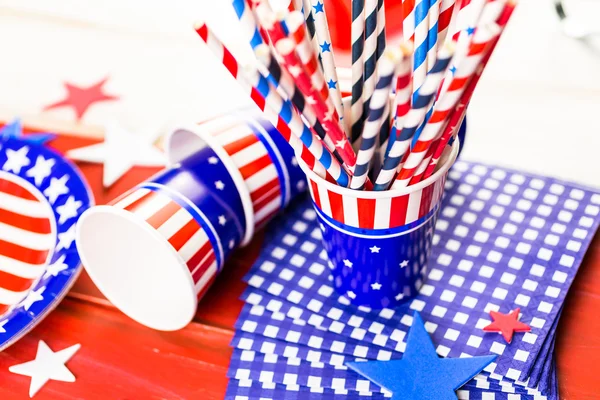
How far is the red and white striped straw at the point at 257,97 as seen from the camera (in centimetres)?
35

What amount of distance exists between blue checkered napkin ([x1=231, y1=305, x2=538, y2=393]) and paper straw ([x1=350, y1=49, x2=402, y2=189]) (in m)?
0.15

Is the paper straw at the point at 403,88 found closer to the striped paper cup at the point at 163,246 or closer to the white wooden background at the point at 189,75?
the striped paper cup at the point at 163,246

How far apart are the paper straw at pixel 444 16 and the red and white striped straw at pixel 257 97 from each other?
111 millimetres

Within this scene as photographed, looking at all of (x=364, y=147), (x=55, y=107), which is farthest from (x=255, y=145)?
(x=55, y=107)

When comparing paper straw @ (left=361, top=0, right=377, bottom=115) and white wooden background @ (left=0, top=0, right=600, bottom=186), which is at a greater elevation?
paper straw @ (left=361, top=0, right=377, bottom=115)

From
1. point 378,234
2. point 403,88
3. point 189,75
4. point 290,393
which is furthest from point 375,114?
point 189,75

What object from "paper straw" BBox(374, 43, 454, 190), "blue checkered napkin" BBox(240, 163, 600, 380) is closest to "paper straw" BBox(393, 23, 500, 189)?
"paper straw" BBox(374, 43, 454, 190)

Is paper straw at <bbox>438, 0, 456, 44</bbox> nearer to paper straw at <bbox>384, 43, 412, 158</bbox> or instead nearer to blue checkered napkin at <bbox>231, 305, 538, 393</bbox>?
paper straw at <bbox>384, 43, 412, 158</bbox>

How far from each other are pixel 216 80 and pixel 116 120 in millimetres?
135

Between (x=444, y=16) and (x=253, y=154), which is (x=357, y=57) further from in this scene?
(x=253, y=154)

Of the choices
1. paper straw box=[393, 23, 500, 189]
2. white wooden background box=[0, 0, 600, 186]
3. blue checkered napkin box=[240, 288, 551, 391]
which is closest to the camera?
paper straw box=[393, 23, 500, 189]

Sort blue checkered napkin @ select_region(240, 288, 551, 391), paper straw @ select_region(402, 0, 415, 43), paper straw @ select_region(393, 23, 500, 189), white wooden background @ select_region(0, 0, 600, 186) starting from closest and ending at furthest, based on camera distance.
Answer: paper straw @ select_region(393, 23, 500, 189) → paper straw @ select_region(402, 0, 415, 43) → blue checkered napkin @ select_region(240, 288, 551, 391) → white wooden background @ select_region(0, 0, 600, 186)

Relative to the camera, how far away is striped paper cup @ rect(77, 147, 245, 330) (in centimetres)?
52

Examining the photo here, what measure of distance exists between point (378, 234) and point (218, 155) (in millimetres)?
164
